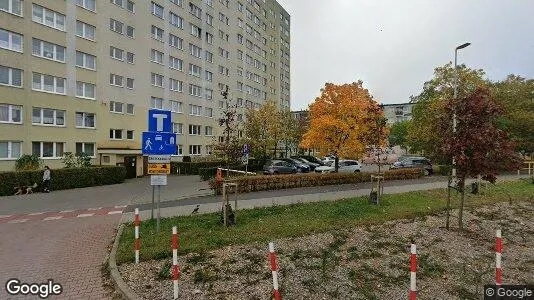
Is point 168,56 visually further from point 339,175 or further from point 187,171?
point 339,175

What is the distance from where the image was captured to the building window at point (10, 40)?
82.7 ft

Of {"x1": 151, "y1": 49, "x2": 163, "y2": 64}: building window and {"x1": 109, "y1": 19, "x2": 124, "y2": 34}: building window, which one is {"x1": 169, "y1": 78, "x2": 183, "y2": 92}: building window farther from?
{"x1": 109, "y1": 19, "x2": 124, "y2": 34}: building window

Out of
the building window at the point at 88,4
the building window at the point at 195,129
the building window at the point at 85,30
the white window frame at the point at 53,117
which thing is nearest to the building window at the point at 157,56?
the building window at the point at 85,30

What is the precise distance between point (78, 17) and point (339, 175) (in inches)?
1055

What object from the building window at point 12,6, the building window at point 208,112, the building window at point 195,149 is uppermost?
the building window at point 12,6

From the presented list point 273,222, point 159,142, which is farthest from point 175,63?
point 273,222

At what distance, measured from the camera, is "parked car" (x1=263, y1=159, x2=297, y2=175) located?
31828 millimetres

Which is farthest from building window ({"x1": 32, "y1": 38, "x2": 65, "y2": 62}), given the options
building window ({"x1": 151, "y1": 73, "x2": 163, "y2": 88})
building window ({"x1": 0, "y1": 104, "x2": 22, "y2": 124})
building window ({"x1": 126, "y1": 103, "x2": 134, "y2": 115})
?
building window ({"x1": 151, "y1": 73, "x2": 163, "y2": 88})

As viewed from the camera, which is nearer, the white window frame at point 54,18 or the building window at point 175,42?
the white window frame at point 54,18

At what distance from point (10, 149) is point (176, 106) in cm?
2031

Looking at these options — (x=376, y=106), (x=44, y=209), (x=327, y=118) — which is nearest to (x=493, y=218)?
(x=376, y=106)

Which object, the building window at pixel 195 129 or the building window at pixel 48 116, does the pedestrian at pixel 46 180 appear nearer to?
the building window at pixel 48 116

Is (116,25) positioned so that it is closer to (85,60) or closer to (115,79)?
(115,79)
